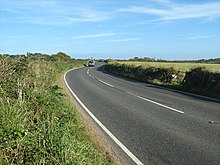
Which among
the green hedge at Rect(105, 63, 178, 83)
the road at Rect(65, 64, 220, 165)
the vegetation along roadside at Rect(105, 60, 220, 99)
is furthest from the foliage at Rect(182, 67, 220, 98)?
the road at Rect(65, 64, 220, 165)

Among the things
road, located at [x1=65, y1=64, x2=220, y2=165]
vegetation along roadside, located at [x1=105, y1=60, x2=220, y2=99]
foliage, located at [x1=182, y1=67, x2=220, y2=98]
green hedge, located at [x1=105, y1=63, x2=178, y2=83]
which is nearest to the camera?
road, located at [x1=65, y1=64, x2=220, y2=165]

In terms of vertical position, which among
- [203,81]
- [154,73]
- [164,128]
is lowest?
[164,128]

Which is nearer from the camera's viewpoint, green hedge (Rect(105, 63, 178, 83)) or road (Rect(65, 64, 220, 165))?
road (Rect(65, 64, 220, 165))

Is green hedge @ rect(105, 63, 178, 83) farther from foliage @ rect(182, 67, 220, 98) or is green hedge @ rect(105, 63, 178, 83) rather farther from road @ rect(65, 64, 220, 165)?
road @ rect(65, 64, 220, 165)

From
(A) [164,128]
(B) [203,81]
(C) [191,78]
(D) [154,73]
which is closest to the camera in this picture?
(A) [164,128]

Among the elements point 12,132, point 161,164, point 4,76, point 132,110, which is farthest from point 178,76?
point 12,132

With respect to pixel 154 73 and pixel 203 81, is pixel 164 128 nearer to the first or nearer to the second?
pixel 203 81

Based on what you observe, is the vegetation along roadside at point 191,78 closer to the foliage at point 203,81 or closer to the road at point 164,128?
the foliage at point 203,81

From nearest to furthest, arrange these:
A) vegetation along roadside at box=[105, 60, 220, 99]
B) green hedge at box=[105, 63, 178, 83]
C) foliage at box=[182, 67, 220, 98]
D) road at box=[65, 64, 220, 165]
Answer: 1. road at box=[65, 64, 220, 165]
2. foliage at box=[182, 67, 220, 98]
3. vegetation along roadside at box=[105, 60, 220, 99]
4. green hedge at box=[105, 63, 178, 83]

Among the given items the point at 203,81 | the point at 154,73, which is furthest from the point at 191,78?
the point at 154,73

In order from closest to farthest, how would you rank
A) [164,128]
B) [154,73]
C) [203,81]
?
[164,128]
[203,81]
[154,73]

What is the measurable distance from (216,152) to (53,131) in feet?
11.8

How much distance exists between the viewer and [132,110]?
492 inches

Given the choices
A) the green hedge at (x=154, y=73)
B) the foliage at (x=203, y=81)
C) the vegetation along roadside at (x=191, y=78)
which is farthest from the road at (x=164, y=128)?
the green hedge at (x=154, y=73)
